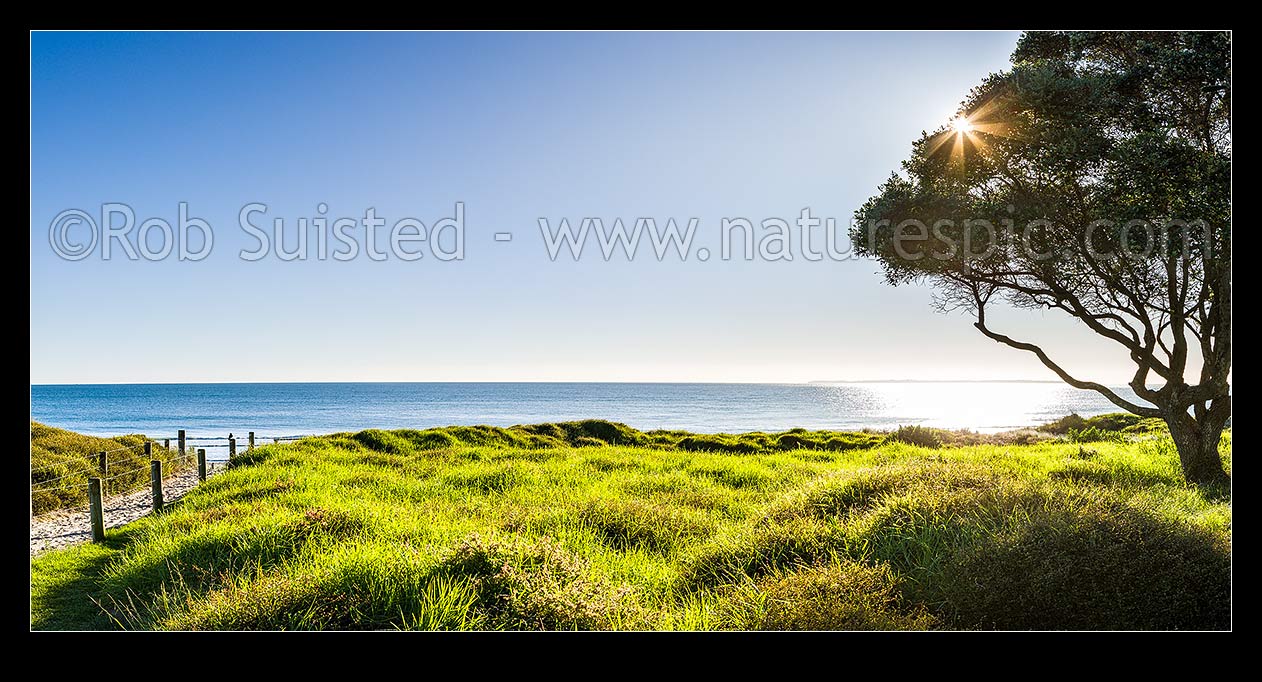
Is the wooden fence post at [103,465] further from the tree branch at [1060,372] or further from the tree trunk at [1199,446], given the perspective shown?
the tree trunk at [1199,446]

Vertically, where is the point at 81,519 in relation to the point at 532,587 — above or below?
below

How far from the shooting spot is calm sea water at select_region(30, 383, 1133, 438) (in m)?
25.8

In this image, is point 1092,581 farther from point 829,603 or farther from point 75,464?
point 75,464

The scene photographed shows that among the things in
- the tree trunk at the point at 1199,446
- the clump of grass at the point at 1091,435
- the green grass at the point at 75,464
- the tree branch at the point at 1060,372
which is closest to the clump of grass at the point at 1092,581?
the tree branch at the point at 1060,372

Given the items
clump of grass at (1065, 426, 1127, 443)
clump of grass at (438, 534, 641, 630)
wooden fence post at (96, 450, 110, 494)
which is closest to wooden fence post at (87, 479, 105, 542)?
wooden fence post at (96, 450, 110, 494)

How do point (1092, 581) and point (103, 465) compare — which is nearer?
point (1092, 581)

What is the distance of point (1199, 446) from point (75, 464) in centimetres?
1447

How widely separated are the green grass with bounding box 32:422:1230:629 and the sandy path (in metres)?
0.50

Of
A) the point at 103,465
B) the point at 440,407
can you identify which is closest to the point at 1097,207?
the point at 103,465

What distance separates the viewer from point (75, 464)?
9.68m

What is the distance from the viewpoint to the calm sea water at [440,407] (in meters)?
25.8

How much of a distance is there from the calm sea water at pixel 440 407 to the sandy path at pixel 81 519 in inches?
448

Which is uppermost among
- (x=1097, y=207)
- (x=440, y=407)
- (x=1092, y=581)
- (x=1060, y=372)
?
(x=1097, y=207)
